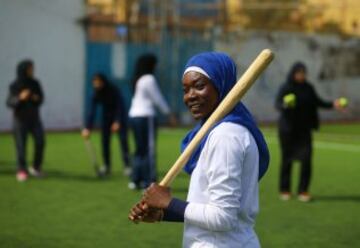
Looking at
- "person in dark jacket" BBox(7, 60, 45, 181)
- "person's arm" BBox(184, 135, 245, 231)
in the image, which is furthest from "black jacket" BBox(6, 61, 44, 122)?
"person's arm" BBox(184, 135, 245, 231)

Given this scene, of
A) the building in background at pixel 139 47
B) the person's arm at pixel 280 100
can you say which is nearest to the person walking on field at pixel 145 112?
the person's arm at pixel 280 100

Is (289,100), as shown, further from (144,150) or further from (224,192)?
(224,192)

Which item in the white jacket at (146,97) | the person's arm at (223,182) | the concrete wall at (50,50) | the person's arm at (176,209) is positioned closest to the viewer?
the person's arm at (223,182)

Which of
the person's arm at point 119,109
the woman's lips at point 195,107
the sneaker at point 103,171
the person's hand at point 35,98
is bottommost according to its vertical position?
the sneaker at point 103,171

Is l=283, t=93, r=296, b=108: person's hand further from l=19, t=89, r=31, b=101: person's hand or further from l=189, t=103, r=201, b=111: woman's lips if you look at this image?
l=189, t=103, r=201, b=111: woman's lips

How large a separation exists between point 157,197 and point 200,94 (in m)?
0.48

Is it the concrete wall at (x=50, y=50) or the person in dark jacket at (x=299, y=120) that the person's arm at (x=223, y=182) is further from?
the concrete wall at (x=50, y=50)

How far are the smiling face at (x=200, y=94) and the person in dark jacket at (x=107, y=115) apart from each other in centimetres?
944

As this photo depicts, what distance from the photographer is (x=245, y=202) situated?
3.27m

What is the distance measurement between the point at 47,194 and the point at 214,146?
7762 mm

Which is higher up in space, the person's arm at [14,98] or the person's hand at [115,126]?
the person's arm at [14,98]

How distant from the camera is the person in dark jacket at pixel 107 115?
1280cm

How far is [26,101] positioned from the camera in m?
12.0

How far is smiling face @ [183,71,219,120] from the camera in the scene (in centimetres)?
333
